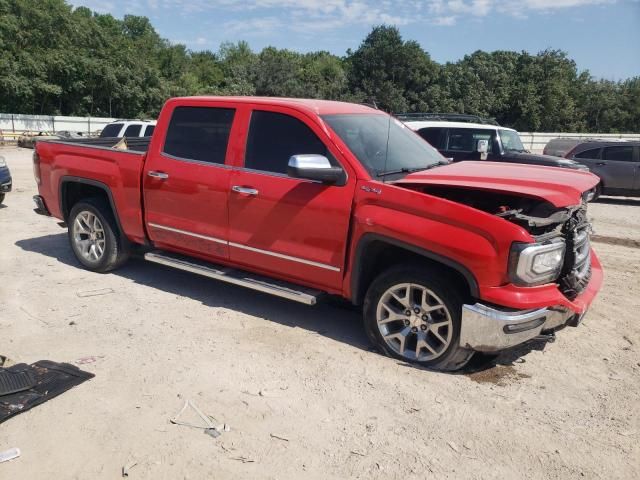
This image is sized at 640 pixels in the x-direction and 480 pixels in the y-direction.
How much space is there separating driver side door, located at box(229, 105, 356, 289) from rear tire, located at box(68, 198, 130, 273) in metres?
1.74

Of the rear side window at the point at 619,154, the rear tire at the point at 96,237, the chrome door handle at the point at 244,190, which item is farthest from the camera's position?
the rear side window at the point at 619,154

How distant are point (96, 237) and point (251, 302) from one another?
6.74 ft

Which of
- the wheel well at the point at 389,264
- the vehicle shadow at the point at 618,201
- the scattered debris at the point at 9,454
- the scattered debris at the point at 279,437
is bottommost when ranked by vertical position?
the vehicle shadow at the point at 618,201

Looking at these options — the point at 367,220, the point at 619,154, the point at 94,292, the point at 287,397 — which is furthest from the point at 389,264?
the point at 619,154

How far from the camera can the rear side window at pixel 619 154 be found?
46.8 feet

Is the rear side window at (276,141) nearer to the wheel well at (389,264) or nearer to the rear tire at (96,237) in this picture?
→ the wheel well at (389,264)

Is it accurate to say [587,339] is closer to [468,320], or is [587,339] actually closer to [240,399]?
[468,320]

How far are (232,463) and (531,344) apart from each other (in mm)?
2756

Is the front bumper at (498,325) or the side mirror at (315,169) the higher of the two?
the side mirror at (315,169)

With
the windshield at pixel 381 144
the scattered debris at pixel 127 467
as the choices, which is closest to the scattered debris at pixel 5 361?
the scattered debris at pixel 127 467

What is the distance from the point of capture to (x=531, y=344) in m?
4.65

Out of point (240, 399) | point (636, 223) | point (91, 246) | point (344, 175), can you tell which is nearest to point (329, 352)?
point (240, 399)

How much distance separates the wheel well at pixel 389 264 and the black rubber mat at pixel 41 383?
6.75 feet

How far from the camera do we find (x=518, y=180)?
13.4 ft
